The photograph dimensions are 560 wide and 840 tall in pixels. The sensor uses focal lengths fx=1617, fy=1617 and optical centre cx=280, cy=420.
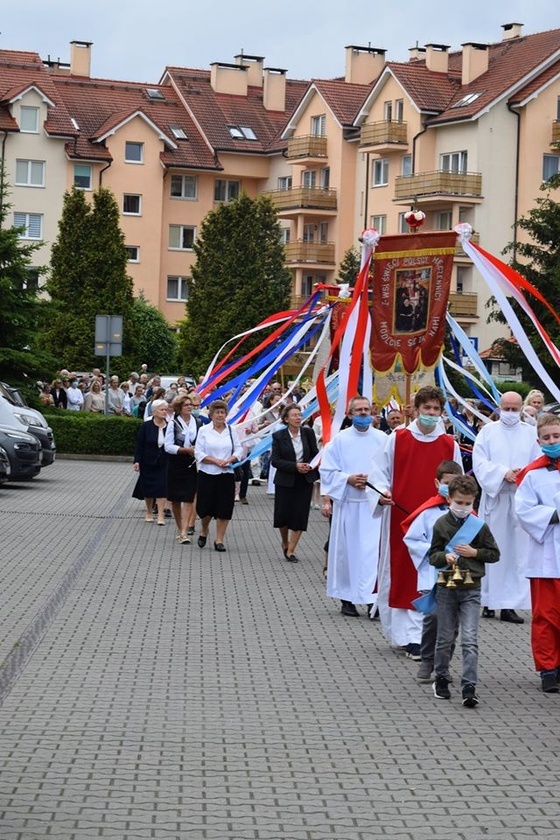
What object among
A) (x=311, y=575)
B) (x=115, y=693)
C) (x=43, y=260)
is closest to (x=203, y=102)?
(x=43, y=260)

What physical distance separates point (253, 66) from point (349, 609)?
71.3 metres

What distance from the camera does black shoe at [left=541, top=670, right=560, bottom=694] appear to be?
33.6ft

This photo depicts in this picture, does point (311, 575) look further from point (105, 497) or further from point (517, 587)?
point (105, 497)

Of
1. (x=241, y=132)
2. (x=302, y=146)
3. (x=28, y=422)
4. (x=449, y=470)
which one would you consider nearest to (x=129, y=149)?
(x=241, y=132)

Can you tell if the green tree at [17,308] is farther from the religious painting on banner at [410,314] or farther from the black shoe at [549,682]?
the black shoe at [549,682]

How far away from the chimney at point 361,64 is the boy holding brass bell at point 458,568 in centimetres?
6572

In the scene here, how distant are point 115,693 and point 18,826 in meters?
3.10

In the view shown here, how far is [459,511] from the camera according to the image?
999 centimetres

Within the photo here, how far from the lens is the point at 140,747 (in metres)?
8.18

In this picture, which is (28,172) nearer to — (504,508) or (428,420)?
(504,508)

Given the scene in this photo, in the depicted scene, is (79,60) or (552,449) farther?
(79,60)

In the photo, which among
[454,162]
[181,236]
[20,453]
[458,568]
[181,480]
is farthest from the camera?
[181,236]

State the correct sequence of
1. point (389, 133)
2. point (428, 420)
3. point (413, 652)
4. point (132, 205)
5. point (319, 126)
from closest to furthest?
point (413, 652), point (428, 420), point (389, 133), point (319, 126), point (132, 205)

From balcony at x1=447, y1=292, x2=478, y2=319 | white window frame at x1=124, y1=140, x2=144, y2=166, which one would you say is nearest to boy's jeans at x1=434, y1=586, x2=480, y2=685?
balcony at x1=447, y1=292, x2=478, y2=319
